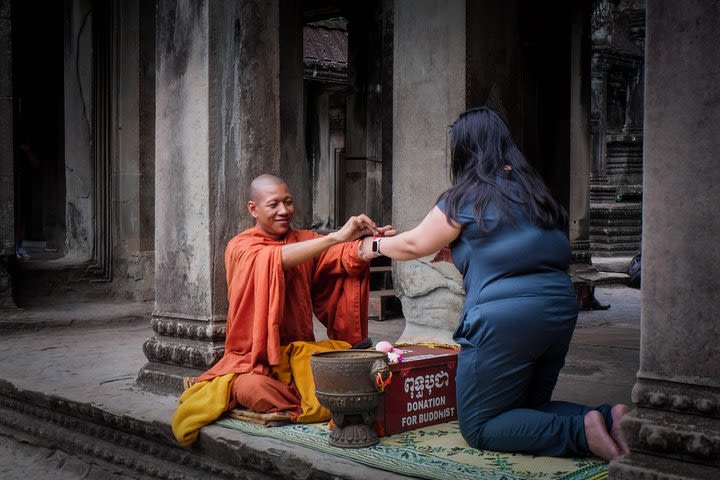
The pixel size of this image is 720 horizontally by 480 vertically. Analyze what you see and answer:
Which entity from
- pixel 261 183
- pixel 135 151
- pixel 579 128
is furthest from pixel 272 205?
pixel 579 128

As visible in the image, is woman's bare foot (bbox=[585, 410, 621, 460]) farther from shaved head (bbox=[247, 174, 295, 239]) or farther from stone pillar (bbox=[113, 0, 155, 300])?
stone pillar (bbox=[113, 0, 155, 300])

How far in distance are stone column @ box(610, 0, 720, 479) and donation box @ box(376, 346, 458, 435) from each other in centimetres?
111

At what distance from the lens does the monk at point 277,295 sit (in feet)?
12.1

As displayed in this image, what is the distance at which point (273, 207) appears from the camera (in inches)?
157

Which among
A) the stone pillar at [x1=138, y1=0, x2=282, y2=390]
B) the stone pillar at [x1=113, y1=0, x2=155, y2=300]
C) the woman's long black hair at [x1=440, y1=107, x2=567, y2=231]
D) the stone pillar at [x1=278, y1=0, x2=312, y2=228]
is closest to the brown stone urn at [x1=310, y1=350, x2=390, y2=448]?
the woman's long black hair at [x1=440, y1=107, x2=567, y2=231]

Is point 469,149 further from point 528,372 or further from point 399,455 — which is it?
point 399,455

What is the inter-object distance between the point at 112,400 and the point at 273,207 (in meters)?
1.39

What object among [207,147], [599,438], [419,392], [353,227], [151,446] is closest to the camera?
[599,438]

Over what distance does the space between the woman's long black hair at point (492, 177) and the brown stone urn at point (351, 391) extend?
67 centimetres

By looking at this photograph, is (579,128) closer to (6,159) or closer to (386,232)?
(6,159)

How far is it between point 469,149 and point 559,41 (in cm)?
597

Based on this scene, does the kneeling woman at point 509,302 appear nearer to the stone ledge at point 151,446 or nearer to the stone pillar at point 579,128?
the stone ledge at point 151,446

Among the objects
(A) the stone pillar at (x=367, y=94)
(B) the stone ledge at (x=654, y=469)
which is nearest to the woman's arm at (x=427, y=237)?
(B) the stone ledge at (x=654, y=469)

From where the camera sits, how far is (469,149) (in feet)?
10.7
